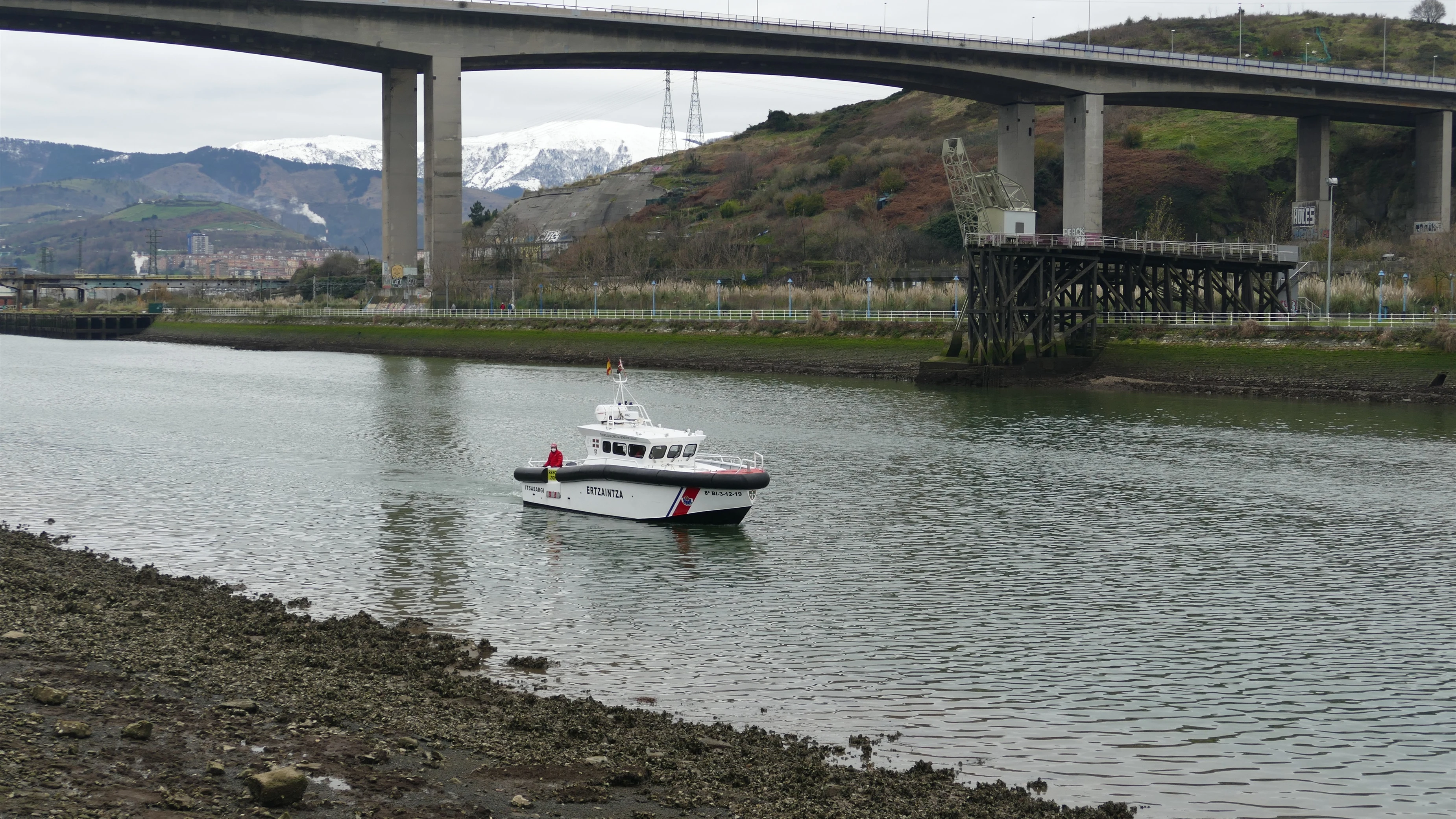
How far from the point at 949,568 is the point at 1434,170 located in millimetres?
132154

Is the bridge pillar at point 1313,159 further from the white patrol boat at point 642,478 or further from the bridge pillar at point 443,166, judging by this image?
the white patrol boat at point 642,478

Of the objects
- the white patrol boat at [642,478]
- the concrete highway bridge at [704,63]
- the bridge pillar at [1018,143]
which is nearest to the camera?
the white patrol boat at [642,478]

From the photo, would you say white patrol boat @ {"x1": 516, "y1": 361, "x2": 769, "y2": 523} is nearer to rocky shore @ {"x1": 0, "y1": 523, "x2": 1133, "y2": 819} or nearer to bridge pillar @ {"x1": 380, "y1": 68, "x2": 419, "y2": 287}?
rocky shore @ {"x1": 0, "y1": 523, "x2": 1133, "y2": 819}

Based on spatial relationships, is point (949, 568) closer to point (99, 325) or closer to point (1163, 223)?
point (1163, 223)

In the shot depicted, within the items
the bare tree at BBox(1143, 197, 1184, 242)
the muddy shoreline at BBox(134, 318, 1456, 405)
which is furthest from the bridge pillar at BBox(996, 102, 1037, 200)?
the muddy shoreline at BBox(134, 318, 1456, 405)

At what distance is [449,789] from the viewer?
15.6 metres

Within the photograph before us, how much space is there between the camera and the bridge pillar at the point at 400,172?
133250 mm

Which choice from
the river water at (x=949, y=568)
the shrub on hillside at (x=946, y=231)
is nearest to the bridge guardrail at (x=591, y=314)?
the river water at (x=949, y=568)

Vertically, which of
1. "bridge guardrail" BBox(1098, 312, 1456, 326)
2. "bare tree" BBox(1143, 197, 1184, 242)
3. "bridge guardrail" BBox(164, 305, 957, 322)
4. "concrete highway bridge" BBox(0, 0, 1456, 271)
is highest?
"concrete highway bridge" BBox(0, 0, 1456, 271)

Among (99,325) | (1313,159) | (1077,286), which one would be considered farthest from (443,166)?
(1313,159)

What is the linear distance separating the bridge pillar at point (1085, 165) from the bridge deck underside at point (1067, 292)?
1379 inches

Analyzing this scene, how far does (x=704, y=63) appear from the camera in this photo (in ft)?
428

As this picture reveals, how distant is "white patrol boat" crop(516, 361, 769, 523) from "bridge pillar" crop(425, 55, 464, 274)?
9241 centimetres

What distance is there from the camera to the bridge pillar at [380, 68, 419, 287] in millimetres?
133250
